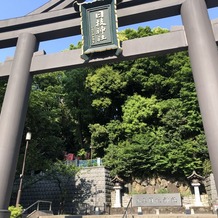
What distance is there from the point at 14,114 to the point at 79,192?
51.0 feet

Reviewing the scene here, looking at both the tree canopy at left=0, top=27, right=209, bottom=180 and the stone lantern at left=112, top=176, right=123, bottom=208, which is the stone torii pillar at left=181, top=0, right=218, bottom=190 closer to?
the tree canopy at left=0, top=27, right=209, bottom=180

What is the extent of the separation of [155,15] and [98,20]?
1530 millimetres

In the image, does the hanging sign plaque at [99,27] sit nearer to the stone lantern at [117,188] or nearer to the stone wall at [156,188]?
the stone lantern at [117,188]

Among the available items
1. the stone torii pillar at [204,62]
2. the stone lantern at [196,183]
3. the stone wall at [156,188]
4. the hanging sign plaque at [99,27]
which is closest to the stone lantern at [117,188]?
the stone wall at [156,188]

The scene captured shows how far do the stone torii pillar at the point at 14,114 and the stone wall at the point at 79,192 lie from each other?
14.4 metres

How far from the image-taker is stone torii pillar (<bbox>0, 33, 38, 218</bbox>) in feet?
19.6

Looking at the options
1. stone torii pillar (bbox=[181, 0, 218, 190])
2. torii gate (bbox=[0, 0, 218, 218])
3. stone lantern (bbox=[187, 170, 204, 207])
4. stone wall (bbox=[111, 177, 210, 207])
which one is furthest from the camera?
stone wall (bbox=[111, 177, 210, 207])

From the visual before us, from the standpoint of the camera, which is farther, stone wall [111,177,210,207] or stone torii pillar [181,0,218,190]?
stone wall [111,177,210,207]

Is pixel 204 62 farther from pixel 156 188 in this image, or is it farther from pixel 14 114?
pixel 156 188

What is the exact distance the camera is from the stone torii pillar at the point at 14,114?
5980 millimetres

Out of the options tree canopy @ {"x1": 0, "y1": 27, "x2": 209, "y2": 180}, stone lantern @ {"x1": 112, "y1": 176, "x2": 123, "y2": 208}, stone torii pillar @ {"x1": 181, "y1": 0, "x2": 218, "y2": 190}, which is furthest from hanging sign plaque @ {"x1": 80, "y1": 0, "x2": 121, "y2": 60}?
stone lantern @ {"x1": 112, "y1": 176, "x2": 123, "y2": 208}

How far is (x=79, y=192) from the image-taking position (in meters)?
20.7

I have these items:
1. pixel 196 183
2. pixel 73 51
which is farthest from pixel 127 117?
pixel 73 51

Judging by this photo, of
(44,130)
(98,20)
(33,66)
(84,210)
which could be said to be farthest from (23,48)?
(84,210)
